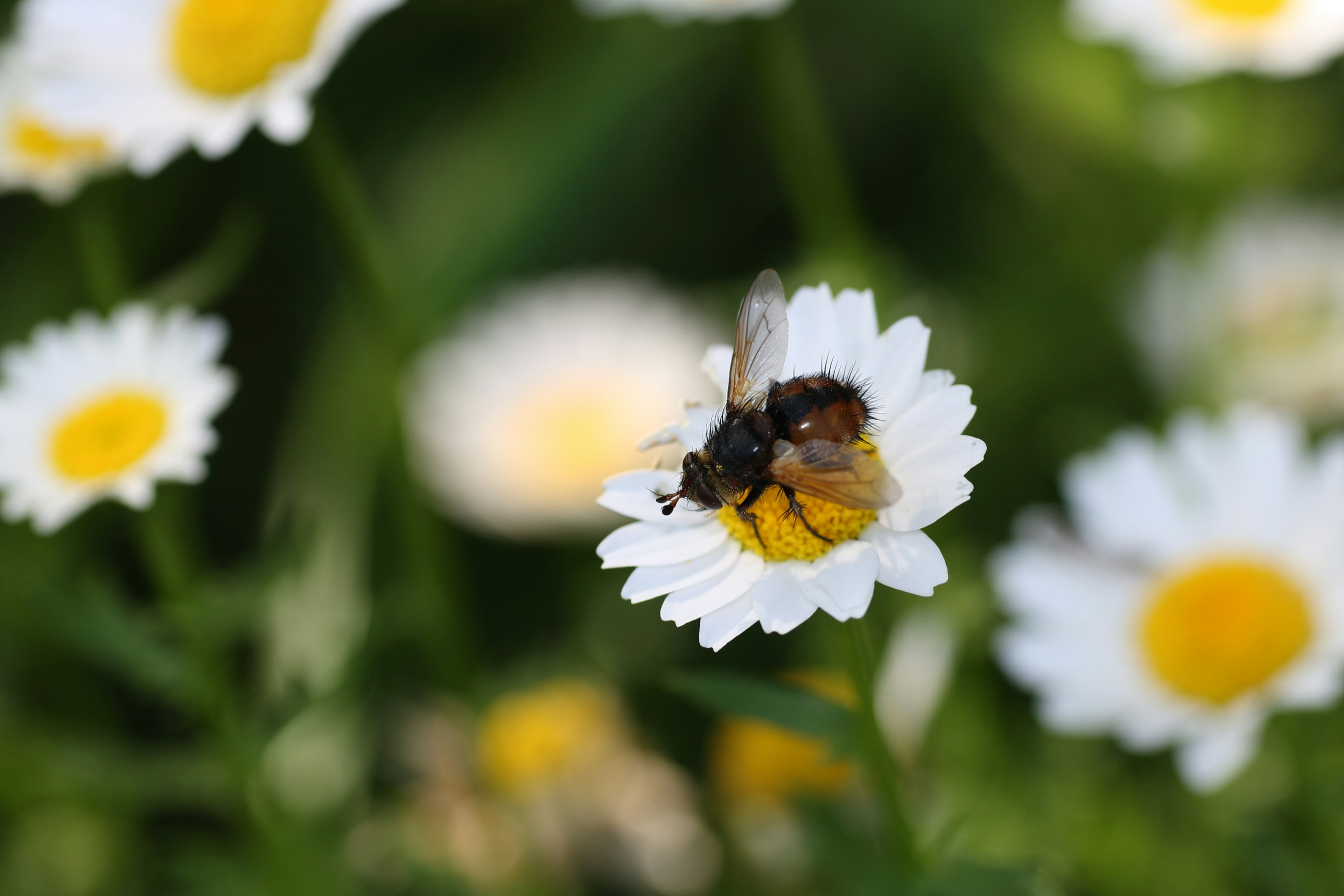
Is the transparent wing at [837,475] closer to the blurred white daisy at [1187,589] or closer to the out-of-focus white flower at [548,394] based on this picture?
the blurred white daisy at [1187,589]


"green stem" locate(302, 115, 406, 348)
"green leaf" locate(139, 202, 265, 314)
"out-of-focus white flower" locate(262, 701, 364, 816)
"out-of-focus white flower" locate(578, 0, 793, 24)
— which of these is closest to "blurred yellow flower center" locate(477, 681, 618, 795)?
"out-of-focus white flower" locate(262, 701, 364, 816)

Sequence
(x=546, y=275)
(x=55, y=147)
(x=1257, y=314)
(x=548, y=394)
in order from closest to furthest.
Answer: (x=55, y=147) → (x=1257, y=314) → (x=548, y=394) → (x=546, y=275)

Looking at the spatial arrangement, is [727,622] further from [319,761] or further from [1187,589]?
[319,761]

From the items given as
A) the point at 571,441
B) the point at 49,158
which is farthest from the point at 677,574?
the point at 571,441

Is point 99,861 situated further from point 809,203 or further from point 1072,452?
point 1072,452

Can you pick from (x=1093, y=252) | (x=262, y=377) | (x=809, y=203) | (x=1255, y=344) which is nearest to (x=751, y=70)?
(x=809, y=203)
